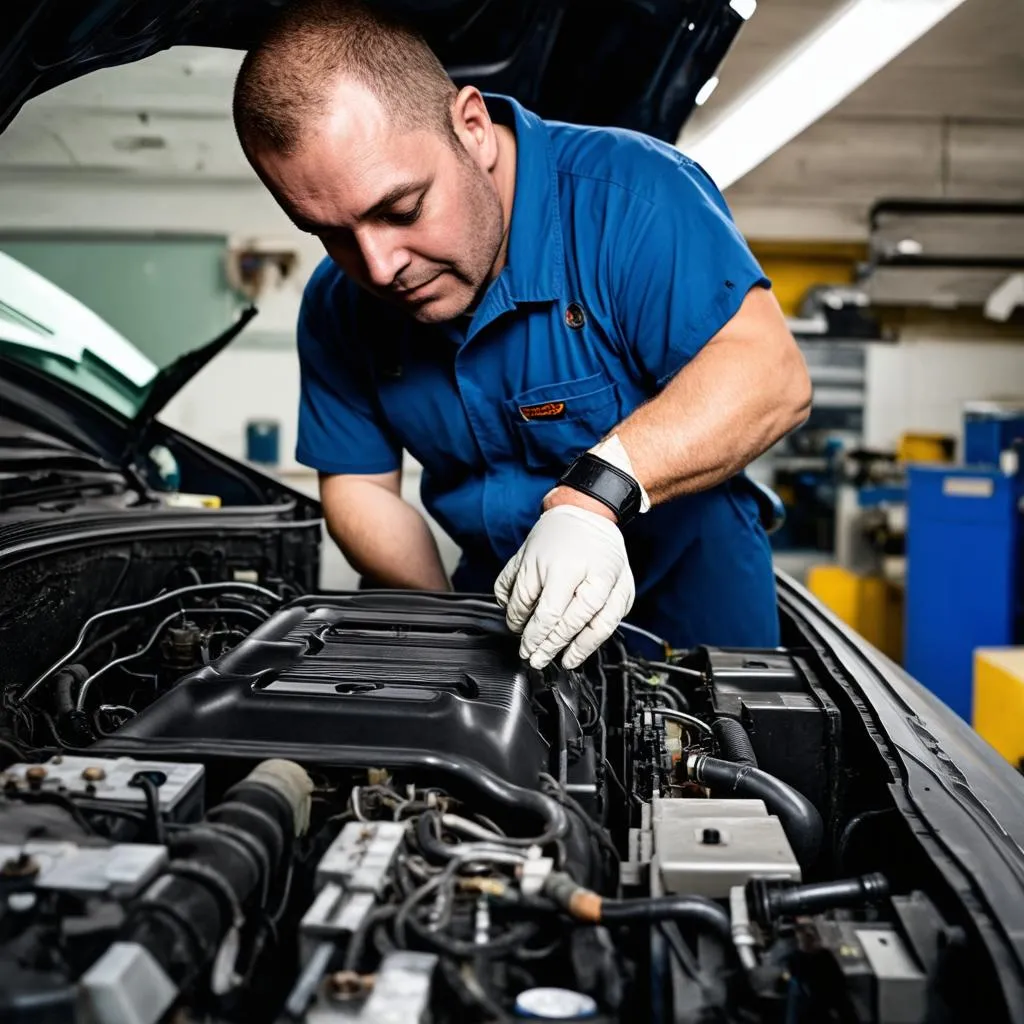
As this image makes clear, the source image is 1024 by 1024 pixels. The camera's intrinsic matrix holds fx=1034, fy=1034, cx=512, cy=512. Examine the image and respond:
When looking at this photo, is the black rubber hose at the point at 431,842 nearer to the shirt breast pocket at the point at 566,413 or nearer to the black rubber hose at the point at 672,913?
the black rubber hose at the point at 672,913

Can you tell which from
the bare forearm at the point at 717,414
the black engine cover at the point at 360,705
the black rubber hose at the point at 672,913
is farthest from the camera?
the bare forearm at the point at 717,414

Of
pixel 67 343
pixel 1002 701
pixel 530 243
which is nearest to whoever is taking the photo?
pixel 530 243

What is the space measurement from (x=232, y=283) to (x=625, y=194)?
4.18 metres

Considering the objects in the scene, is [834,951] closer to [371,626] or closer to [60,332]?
[371,626]

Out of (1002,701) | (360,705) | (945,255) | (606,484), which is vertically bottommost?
(1002,701)

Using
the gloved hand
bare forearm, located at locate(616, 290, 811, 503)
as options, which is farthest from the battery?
bare forearm, located at locate(616, 290, 811, 503)

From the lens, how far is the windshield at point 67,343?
198cm

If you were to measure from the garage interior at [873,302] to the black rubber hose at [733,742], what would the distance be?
191 centimetres

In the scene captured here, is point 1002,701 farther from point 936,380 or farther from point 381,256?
point 936,380

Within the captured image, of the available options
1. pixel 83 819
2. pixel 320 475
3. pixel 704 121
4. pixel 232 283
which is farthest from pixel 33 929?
pixel 232 283

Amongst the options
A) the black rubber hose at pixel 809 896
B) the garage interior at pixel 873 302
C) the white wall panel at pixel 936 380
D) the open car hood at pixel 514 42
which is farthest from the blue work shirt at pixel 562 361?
the white wall panel at pixel 936 380

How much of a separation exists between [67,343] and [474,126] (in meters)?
1.06

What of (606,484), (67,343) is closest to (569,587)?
(606,484)

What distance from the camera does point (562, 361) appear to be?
65.9 inches
